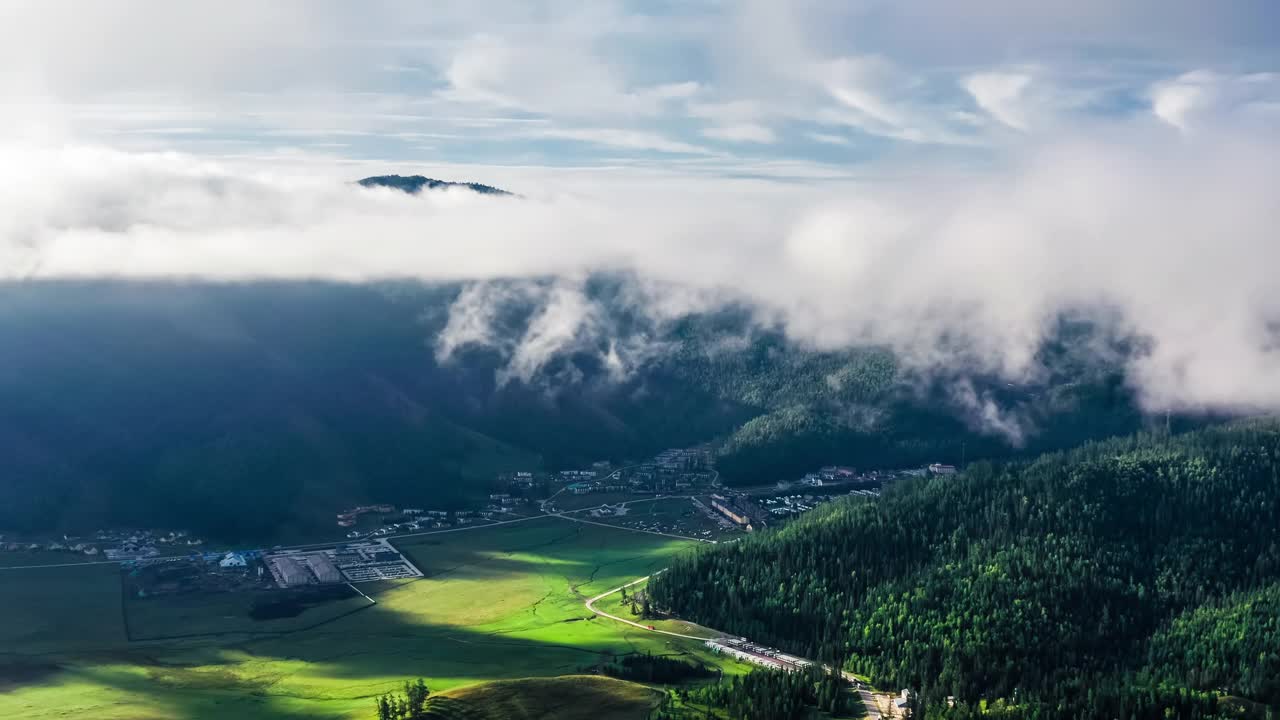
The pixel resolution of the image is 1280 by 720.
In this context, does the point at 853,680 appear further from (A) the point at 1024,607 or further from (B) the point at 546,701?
(B) the point at 546,701

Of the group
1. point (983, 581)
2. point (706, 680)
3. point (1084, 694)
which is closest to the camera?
point (1084, 694)

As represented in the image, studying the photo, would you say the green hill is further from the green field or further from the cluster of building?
the cluster of building

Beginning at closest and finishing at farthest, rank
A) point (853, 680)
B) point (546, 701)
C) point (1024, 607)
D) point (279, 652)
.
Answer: point (546, 701) < point (853, 680) < point (279, 652) < point (1024, 607)

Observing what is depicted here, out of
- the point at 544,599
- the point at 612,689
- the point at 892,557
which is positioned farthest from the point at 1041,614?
the point at 544,599

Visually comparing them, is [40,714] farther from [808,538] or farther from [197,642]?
[808,538]

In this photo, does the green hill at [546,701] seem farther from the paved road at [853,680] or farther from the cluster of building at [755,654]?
the paved road at [853,680]

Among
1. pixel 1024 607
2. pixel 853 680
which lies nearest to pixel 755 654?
pixel 853 680
